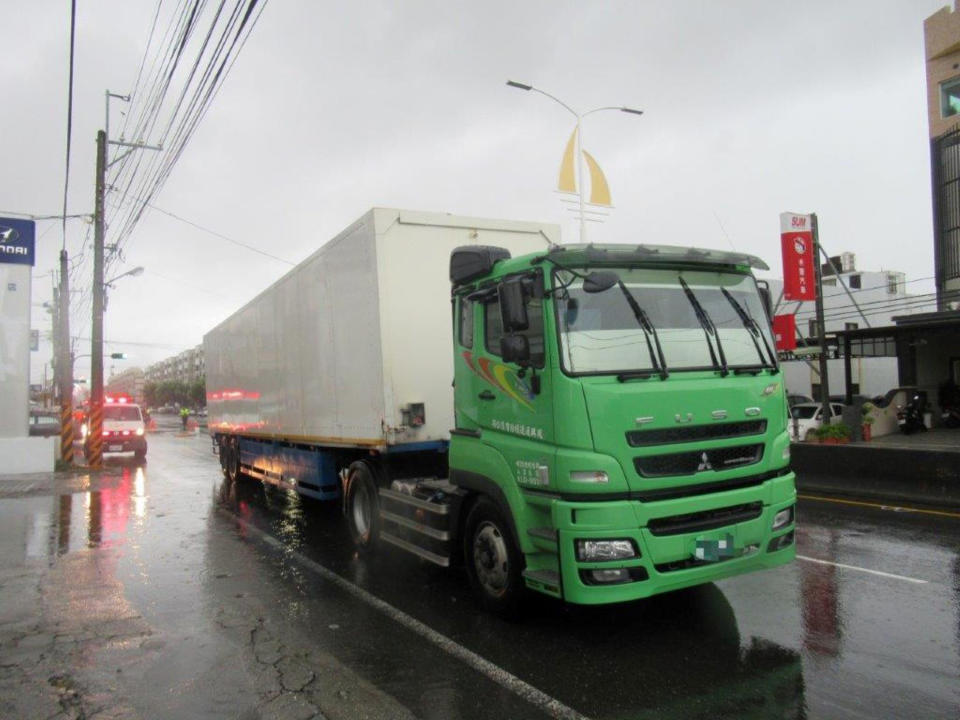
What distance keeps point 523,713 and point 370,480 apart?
424 centimetres

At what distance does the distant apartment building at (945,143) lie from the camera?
20344mm

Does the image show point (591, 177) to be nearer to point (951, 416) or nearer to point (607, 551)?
point (951, 416)

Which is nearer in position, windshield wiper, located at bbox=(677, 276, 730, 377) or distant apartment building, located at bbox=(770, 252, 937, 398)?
windshield wiper, located at bbox=(677, 276, 730, 377)

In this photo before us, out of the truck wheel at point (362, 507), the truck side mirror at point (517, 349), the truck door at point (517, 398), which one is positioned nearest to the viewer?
the truck door at point (517, 398)

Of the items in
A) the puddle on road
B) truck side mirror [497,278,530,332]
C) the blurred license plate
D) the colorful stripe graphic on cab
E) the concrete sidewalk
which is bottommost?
the puddle on road

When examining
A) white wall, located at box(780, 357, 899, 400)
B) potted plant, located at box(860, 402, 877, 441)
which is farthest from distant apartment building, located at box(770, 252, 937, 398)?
potted plant, located at box(860, 402, 877, 441)

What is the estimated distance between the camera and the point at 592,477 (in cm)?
452

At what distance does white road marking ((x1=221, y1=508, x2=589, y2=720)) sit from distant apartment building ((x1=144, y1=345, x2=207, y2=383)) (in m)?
133

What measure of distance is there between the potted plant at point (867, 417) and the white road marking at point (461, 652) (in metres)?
14.9

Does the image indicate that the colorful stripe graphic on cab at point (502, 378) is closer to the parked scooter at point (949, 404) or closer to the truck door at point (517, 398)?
the truck door at point (517, 398)

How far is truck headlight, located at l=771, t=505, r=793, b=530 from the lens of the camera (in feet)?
16.5

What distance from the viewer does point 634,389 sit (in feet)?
15.3

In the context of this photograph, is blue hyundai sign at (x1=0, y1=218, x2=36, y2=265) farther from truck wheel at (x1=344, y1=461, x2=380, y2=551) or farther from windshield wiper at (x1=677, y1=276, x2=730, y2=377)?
windshield wiper at (x1=677, y1=276, x2=730, y2=377)

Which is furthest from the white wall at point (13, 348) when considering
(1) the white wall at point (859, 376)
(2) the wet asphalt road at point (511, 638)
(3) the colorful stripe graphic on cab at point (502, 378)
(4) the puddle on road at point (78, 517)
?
(1) the white wall at point (859, 376)
